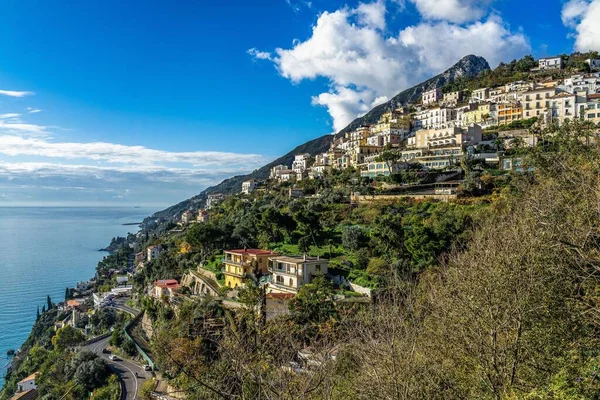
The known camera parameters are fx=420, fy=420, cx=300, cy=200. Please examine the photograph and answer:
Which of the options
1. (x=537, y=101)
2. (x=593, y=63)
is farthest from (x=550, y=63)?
(x=537, y=101)

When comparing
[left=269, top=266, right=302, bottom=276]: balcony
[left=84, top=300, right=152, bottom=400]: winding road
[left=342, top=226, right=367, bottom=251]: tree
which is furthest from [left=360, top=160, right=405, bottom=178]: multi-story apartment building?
[left=84, top=300, right=152, bottom=400]: winding road

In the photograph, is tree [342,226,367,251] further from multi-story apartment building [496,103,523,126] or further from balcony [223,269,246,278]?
multi-story apartment building [496,103,523,126]

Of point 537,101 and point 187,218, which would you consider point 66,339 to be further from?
point 187,218

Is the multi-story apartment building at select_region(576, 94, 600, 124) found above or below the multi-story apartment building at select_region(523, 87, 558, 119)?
below

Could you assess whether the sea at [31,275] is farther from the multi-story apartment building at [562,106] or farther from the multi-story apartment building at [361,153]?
the multi-story apartment building at [562,106]

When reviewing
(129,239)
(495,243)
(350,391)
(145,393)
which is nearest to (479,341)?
(350,391)

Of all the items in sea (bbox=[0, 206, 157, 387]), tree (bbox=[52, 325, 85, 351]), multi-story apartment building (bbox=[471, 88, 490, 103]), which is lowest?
sea (bbox=[0, 206, 157, 387])

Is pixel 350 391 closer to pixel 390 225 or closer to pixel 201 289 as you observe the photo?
pixel 390 225

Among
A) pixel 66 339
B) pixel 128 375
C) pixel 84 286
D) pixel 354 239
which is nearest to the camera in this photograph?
pixel 128 375
